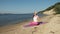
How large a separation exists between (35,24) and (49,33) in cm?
254

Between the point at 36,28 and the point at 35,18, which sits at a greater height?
the point at 35,18

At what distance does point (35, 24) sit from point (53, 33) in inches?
105

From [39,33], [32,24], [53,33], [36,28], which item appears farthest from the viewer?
[36,28]

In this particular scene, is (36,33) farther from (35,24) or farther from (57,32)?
(57,32)

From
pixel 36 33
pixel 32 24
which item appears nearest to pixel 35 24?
pixel 32 24

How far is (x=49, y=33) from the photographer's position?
10086 millimetres

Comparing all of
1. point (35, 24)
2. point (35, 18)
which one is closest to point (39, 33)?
point (35, 24)

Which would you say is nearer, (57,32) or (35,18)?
(57,32)

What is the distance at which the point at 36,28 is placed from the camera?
1330 centimetres

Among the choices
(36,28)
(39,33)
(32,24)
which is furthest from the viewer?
(36,28)

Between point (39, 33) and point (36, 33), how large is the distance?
0.82ft

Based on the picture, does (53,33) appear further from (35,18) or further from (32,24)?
(35,18)

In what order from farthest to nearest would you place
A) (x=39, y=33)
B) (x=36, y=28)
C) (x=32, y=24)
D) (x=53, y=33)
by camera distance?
(x=36, y=28) → (x=32, y=24) → (x=39, y=33) → (x=53, y=33)

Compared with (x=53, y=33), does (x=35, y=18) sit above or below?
above
